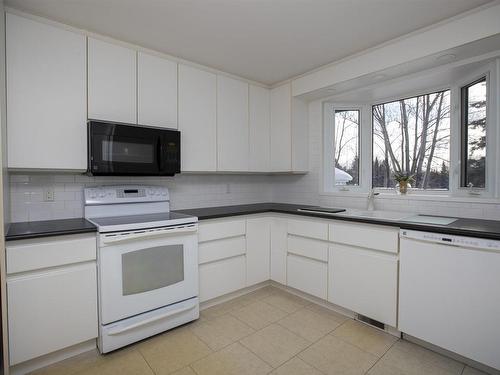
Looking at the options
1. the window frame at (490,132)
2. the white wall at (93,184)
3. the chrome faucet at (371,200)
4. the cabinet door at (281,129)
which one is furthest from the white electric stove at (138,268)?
the window frame at (490,132)

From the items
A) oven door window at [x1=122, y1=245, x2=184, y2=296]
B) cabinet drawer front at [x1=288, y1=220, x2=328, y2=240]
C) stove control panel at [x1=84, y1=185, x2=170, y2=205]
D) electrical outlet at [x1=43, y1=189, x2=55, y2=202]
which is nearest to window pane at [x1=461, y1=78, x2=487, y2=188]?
cabinet drawer front at [x1=288, y1=220, x2=328, y2=240]

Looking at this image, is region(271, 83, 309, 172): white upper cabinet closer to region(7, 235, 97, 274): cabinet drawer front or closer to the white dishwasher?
the white dishwasher

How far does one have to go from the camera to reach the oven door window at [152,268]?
194 cm

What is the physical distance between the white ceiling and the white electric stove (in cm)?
128

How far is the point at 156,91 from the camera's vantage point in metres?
2.41

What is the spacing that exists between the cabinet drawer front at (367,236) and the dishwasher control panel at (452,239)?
0.09 m

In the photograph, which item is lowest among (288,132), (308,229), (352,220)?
(308,229)

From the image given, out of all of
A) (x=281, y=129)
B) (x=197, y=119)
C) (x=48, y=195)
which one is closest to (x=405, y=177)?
(x=281, y=129)

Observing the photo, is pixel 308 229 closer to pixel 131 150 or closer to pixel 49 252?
pixel 131 150

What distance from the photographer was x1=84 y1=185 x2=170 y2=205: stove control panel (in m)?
2.28

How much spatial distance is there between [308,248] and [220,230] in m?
0.86

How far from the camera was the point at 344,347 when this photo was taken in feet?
6.40

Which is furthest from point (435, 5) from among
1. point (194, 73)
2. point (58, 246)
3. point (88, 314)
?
point (88, 314)

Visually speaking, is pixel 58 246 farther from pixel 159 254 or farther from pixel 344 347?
pixel 344 347
